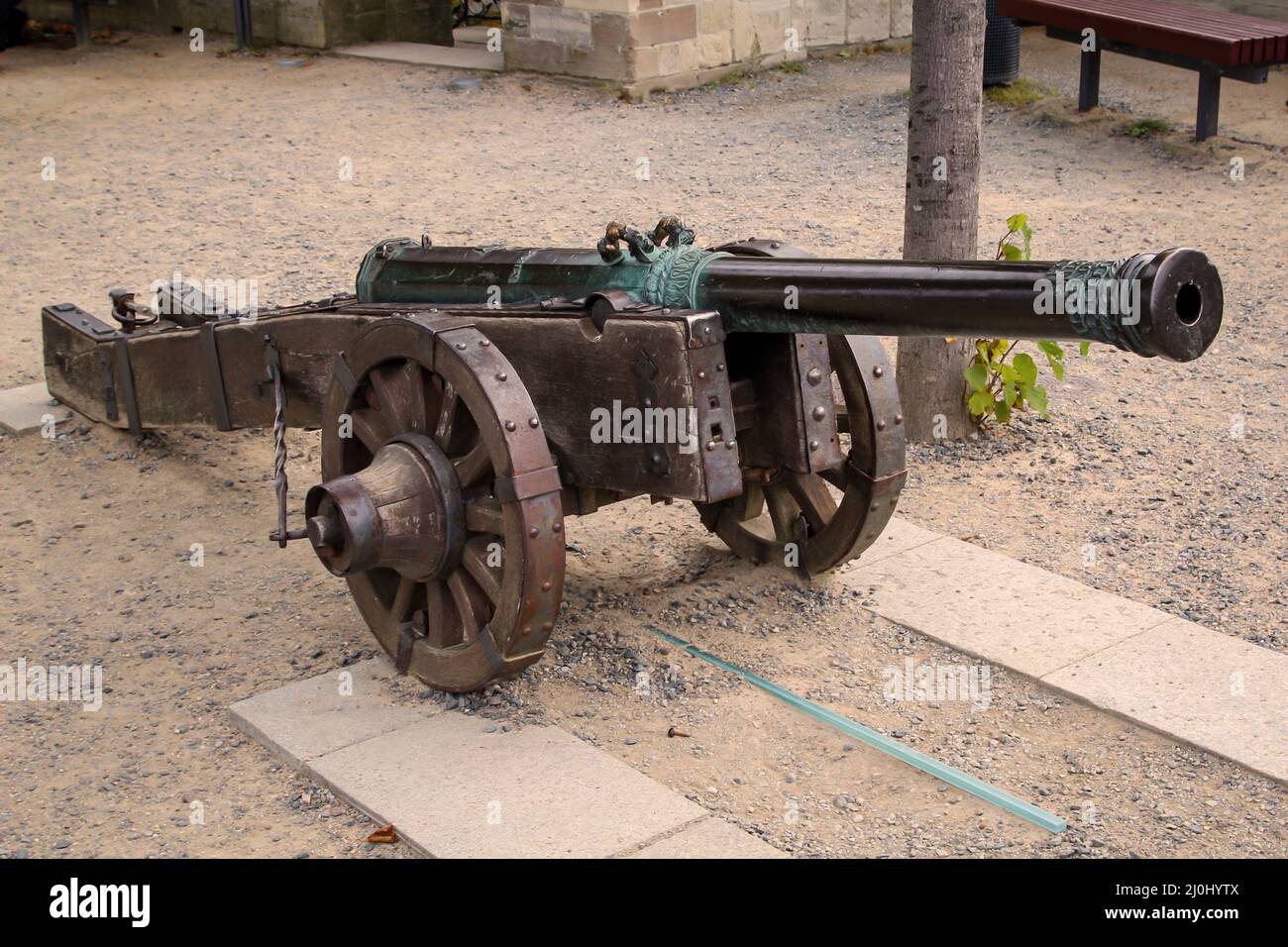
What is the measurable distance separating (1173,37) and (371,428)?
708 cm

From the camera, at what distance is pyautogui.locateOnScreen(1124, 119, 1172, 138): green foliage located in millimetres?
9734

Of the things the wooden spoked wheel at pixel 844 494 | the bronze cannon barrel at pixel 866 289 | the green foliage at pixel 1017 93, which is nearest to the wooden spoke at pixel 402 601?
the bronze cannon barrel at pixel 866 289

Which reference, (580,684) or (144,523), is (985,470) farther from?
(144,523)

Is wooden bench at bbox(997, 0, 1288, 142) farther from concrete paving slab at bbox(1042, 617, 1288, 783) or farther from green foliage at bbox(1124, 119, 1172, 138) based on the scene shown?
concrete paving slab at bbox(1042, 617, 1288, 783)

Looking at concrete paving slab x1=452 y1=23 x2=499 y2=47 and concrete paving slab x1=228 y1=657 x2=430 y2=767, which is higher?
concrete paving slab x1=452 y1=23 x2=499 y2=47

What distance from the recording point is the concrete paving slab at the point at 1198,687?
3.62 m

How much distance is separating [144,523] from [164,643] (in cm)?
97

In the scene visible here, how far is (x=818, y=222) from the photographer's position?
8273 mm

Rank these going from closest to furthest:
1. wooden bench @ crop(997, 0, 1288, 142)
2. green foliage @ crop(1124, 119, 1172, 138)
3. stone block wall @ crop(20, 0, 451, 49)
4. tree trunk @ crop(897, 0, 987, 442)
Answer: tree trunk @ crop(897, 0, 987, 442) → wooden bench @ crop(997, 0, 1288, 142) → green foliage @ crop(1124, 119, 1172, 138) → stone block wall @ crop(20, 0, 451, 49)

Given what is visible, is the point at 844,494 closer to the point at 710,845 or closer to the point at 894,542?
the point at 894,542

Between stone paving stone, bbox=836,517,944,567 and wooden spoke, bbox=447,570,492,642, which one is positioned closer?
wooden spoke, bbox=447,570,492,642

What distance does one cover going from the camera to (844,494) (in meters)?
4.31

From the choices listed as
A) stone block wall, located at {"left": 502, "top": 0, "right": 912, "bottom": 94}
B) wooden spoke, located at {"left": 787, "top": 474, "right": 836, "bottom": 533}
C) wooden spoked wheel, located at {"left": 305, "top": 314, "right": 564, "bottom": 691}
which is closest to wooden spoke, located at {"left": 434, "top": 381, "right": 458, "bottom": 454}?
wooden spoked wheel, located at {"left": 305, "top": 314, "right": 564, "bottom": 691}

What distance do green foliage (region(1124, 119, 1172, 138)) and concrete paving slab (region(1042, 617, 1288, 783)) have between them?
6265 millimetres
